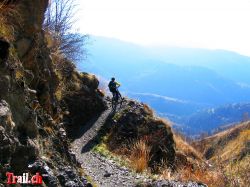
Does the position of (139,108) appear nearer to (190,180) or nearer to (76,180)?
(190,180)

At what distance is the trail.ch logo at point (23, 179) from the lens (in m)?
6.72

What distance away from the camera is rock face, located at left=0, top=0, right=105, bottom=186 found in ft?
24.2

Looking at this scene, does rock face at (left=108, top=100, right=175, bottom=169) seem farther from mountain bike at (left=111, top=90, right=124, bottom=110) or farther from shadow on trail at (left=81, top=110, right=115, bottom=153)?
mountain bike at (left=111, top=90, right=124, bottom=110)

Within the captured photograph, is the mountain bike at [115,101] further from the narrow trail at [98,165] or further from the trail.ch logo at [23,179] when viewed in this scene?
the trail.ch logo at [23,179]

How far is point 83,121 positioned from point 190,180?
1380cm

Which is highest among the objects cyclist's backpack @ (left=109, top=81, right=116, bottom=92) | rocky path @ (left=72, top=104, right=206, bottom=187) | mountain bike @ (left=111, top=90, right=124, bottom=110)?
cyclist's backpack @ (left=109, top=81, right=116, bottom=92)

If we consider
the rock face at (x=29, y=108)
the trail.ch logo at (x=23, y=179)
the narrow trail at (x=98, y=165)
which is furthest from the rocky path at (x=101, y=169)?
the trail.ch logo at (x=23, y=179)

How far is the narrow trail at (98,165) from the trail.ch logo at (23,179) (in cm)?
712

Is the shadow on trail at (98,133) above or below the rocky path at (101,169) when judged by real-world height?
above

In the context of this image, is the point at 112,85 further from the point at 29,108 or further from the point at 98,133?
the point at 29,108

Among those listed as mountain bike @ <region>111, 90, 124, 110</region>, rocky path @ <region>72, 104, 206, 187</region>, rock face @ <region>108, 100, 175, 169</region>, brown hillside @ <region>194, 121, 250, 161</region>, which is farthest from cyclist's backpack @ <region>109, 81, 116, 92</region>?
brown hillside @ <region>194, 121, 250, 161</region>

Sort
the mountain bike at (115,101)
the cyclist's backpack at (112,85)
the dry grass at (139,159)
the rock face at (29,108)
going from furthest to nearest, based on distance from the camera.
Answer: the mountain bike at (115,101)
the cyclist's backpack at (112,85)
the dry grass at (139,159)
the rock face at (29,108)

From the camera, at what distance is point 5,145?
22.9 ft

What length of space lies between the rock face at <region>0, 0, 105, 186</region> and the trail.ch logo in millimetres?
89
